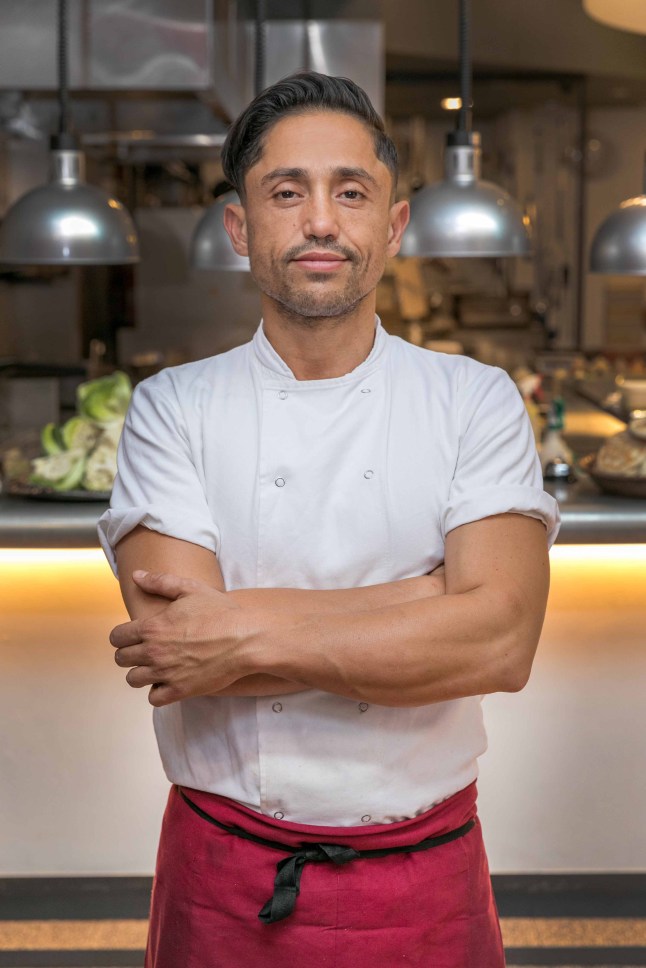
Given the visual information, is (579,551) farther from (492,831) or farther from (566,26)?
(566,26)

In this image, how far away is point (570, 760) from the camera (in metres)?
3.10

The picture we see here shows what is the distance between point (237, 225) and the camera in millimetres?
1672

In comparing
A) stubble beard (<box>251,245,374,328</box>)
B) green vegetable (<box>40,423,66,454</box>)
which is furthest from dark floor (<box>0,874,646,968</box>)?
stubble beard (<box>251,245,374,328</box>)

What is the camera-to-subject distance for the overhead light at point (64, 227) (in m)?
3.16

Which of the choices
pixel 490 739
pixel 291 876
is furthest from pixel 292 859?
pixel 490 739

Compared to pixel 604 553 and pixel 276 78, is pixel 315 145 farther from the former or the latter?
pixel 276 78

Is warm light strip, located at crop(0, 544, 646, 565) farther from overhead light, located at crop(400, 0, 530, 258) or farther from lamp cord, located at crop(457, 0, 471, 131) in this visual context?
lamp cord, located at crop(457, 0, 471, 131)

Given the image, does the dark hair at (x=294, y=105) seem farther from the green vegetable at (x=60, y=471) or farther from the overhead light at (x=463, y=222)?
the overhead light at (x=463, y=222)

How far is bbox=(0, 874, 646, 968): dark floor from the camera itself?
285 centimetres

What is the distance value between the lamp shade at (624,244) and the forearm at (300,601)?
6.79 ft

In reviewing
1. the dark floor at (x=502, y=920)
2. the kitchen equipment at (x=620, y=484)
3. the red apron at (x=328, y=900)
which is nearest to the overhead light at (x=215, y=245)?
the kitchen equipment at (x=620, y=484)

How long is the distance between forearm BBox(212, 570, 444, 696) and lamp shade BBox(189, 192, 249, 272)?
7.22 ft

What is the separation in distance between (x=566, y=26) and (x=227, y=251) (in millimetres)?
5824

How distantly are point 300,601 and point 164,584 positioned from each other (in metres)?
0.17
